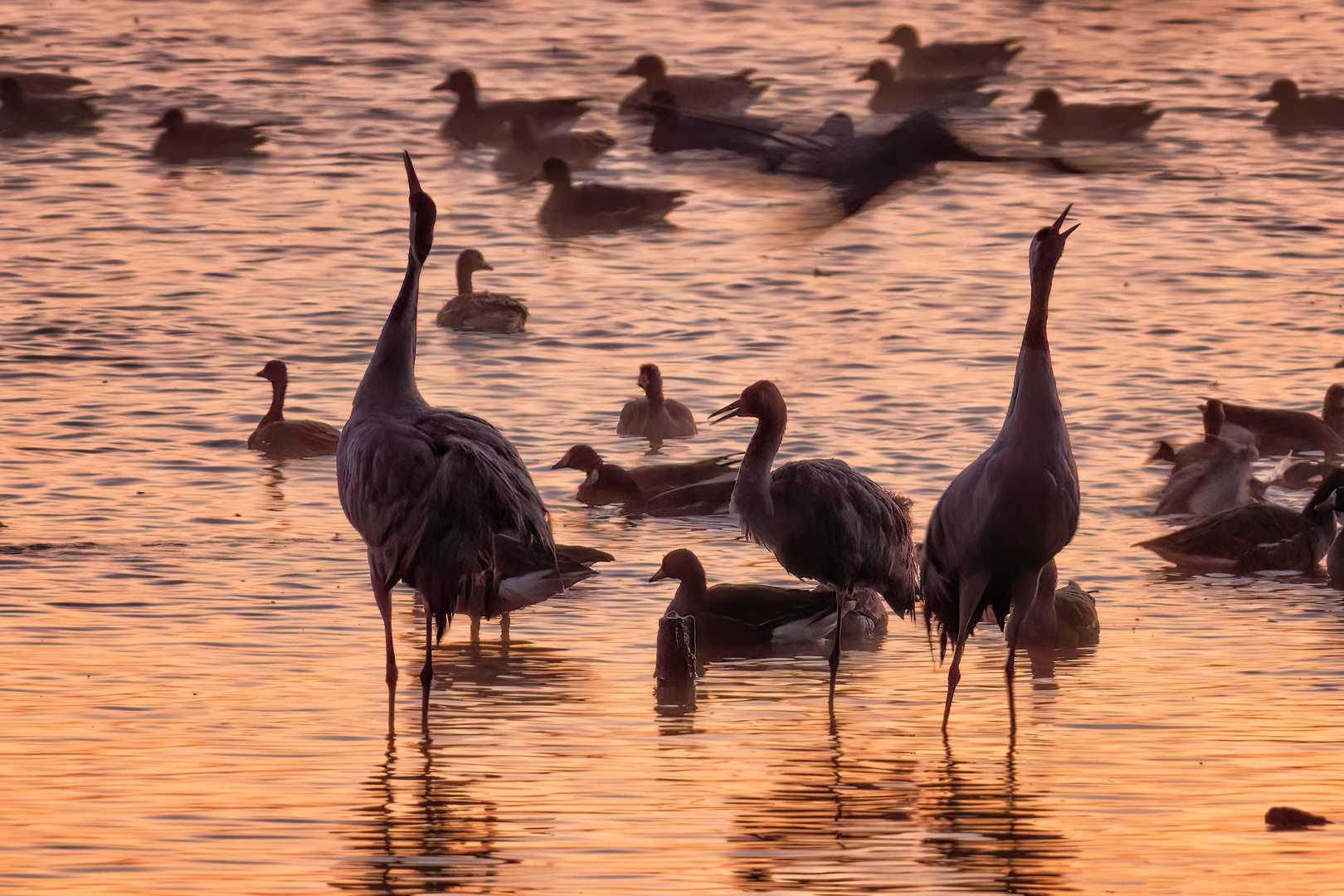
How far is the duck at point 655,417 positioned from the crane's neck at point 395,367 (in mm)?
7259

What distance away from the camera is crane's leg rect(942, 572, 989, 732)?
8.84 m

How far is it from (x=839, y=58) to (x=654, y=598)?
28030 mm

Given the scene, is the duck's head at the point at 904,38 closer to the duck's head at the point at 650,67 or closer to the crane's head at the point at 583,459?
the duck's head at the point at 650,67

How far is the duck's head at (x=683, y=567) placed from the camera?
36.3 ft

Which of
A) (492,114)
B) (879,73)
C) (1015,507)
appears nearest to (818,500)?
(1015,507)

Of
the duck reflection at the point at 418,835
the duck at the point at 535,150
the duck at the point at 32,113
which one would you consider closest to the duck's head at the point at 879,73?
the duck at the point at 535,150

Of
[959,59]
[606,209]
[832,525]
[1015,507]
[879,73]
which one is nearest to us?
[1015,507]

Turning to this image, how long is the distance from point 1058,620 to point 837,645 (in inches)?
55.9

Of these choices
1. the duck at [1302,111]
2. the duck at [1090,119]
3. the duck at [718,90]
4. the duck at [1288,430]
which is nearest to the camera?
the duck at [1288,430]

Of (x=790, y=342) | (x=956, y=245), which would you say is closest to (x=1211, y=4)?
(x=790, y=342)

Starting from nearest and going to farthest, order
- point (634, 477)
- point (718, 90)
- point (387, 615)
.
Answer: point (387, 615)
point (634, 477)
point (718, 90)

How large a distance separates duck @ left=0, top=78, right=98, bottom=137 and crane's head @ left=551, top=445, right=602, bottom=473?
18.5 metres

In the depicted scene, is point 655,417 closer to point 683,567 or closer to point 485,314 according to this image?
point 485,314

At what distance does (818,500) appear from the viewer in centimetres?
1052
